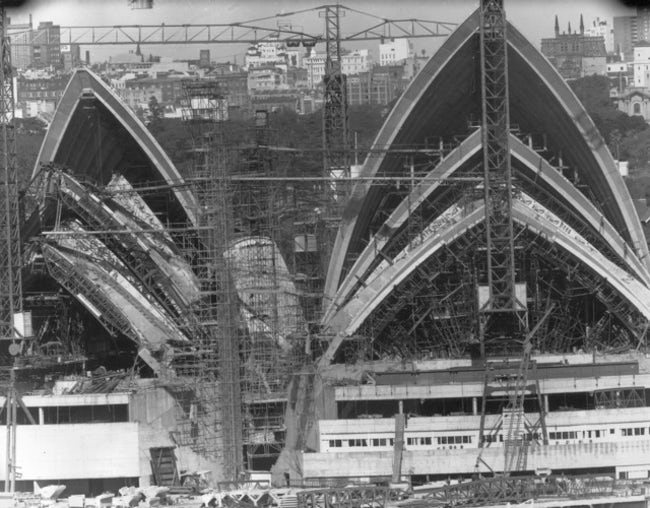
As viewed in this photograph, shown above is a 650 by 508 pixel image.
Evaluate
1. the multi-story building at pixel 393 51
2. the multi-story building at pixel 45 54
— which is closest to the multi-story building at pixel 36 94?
the multi-story building at pixel 45 54

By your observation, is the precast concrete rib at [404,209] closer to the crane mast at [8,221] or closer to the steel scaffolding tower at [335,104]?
the crane mast at [8,221]

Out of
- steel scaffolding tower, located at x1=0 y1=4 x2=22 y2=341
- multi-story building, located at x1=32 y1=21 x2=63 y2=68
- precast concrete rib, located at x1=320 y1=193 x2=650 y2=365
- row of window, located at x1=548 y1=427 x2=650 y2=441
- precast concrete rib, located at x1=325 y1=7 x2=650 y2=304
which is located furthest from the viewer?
multi-story building, located at x1=32 y1=21 x2=63 y2=68

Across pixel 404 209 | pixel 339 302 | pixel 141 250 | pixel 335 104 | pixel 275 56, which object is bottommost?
pixel 339 302

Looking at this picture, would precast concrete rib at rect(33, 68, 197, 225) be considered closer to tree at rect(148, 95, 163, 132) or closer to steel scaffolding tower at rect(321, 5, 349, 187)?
steel scaffolding tower at rect(321, 5, 349, 187)

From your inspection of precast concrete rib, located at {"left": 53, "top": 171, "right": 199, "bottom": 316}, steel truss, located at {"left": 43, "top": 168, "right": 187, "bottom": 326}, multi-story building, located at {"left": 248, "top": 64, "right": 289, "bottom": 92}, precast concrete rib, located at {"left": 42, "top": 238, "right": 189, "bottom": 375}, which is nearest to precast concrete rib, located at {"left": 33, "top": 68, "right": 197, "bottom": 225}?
precast concrete rib, located at {"left": 53, "top": 171, "right": 199, "bottom": 316}

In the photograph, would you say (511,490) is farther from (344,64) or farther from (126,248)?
(344,64)

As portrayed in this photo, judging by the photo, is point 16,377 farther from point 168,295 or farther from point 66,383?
point 168,295

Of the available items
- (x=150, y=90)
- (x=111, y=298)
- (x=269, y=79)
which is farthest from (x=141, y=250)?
(x=150, y=90)
